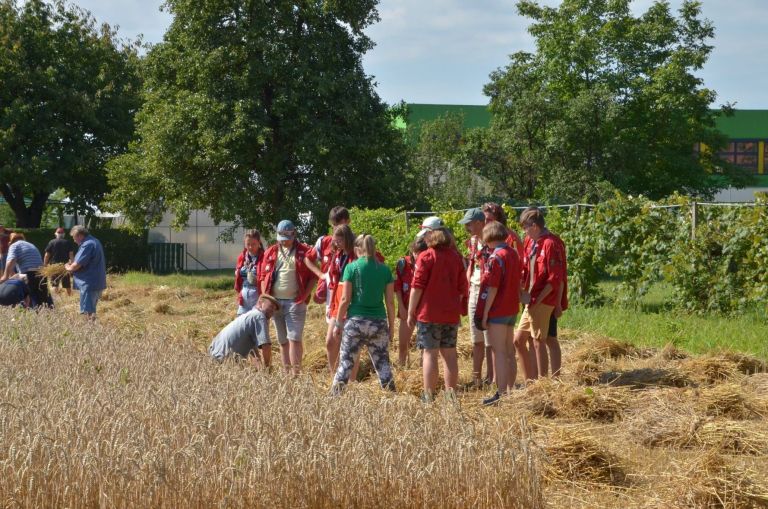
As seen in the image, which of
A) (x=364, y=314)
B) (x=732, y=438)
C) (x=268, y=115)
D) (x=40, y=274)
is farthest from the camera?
(x=268, y=115)

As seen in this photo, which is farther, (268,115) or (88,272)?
(268,115)

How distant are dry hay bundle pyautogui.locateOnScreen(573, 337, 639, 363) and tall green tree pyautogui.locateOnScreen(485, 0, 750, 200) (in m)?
23.8

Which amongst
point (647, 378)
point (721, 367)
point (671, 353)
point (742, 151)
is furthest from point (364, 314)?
point (742, 151)

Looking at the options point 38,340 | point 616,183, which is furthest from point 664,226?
point 616,183

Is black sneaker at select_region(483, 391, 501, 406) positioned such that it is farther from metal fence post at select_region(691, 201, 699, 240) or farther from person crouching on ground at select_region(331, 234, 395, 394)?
metal fence post at select_region(691, 201, 699, 240)

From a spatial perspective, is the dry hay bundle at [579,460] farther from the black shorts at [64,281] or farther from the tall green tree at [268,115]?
the tall green tree at [268,115]

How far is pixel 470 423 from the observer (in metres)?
5.88

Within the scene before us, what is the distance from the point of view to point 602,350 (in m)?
10.5

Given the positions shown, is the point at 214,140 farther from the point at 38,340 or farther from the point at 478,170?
the point at 38,340

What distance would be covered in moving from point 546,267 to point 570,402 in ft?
4.58

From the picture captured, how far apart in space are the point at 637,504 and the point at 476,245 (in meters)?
4.05

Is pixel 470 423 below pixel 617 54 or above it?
below

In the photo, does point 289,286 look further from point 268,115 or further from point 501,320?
point 268,115

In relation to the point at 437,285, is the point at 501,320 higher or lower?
lower
